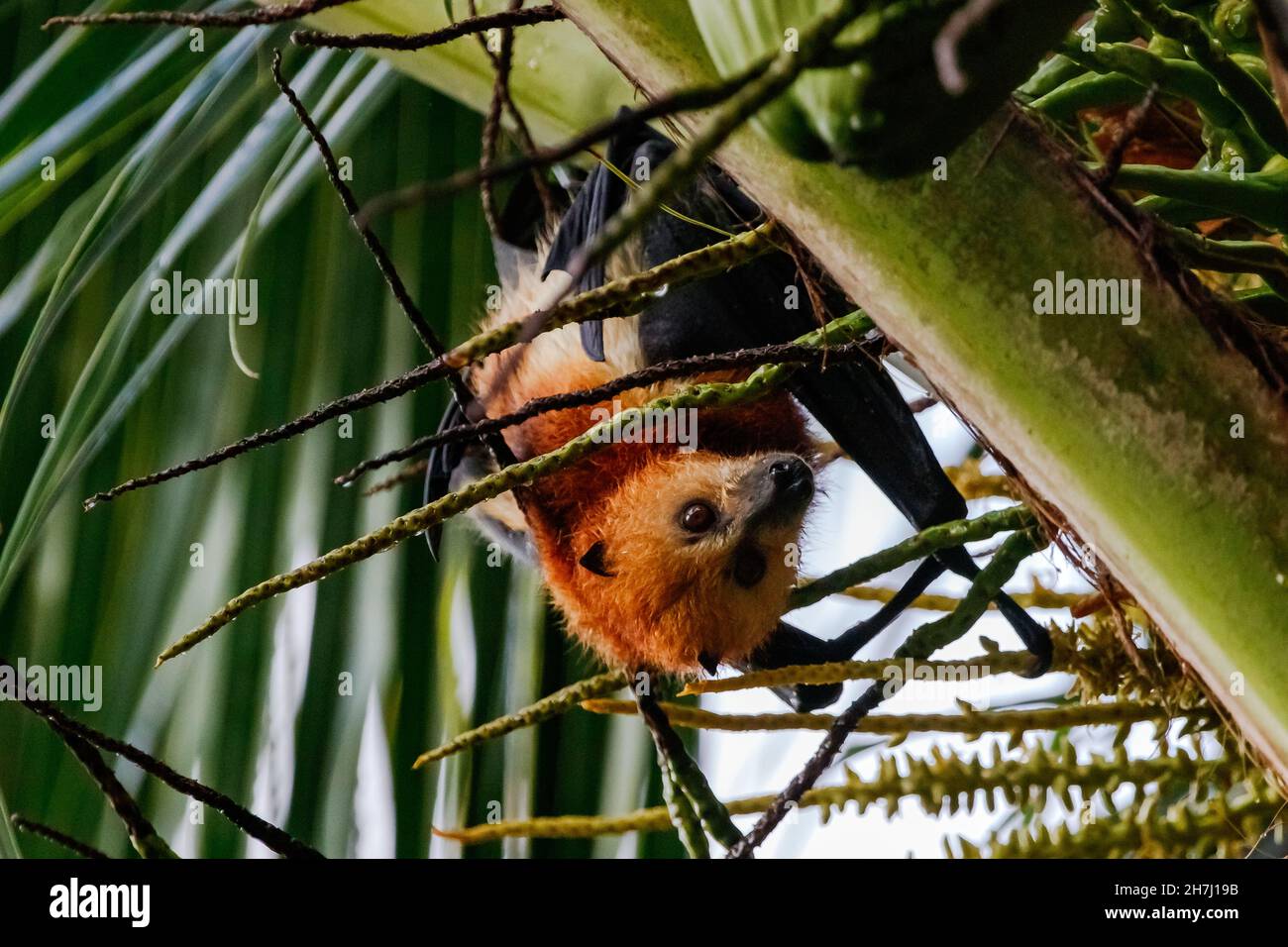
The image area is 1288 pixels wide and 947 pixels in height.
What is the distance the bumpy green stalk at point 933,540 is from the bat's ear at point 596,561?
23.2 inches

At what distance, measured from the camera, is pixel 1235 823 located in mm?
385

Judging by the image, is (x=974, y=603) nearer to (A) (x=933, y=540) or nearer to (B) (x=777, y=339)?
(A) (x=933, y=540)

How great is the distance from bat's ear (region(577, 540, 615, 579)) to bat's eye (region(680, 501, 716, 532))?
3.1 inches

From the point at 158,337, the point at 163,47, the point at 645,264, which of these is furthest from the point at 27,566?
the point at 645,264

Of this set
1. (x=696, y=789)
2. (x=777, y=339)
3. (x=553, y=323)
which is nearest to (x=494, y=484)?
(x=553, y=323)

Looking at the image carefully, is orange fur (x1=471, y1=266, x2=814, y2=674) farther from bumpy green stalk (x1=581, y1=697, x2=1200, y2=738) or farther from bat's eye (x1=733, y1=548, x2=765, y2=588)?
bumpy green stalk (x1=581, y1=697, x2=1200, y2=738)
